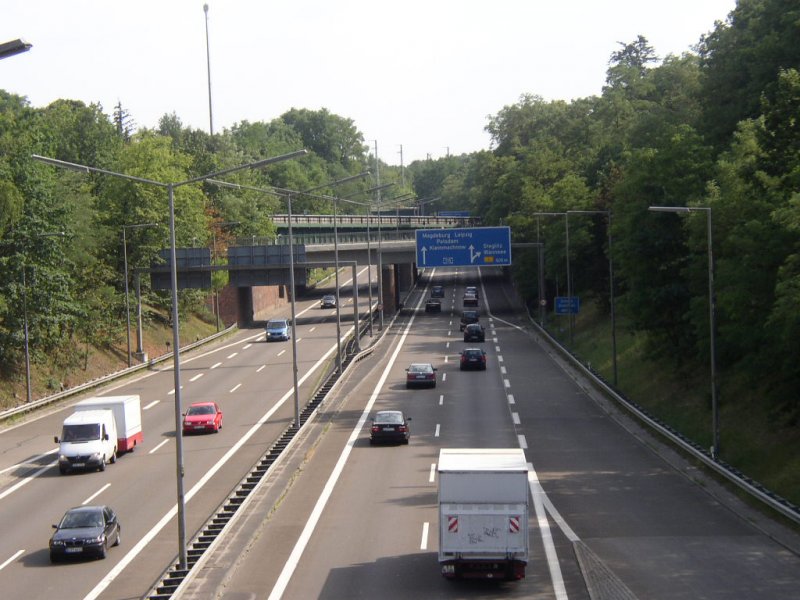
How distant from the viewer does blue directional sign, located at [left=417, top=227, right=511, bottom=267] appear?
83812 mm

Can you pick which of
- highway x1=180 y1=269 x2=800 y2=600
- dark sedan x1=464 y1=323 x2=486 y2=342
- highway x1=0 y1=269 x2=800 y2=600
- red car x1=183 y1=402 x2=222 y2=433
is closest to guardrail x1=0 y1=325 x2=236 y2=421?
highway x1=0 y1=269 x2=800 y2=600

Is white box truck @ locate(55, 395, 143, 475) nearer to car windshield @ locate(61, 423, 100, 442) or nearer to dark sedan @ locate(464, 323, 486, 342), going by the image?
car windshield @ locate(61, 423, 100, 442)

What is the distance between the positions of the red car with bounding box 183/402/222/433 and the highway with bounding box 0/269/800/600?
0.54 meters

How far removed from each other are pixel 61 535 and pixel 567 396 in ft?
118

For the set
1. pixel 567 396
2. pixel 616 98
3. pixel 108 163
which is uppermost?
pixel 616 98

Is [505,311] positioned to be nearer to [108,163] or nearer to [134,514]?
[108,163]

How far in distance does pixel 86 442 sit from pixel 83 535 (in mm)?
13615

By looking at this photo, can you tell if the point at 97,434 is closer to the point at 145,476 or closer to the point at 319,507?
the point at 145,476

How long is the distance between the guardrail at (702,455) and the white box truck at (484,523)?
914cm

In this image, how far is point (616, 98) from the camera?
14362 centimetres

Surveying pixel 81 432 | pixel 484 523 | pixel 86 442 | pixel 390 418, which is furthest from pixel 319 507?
pixel 81 432

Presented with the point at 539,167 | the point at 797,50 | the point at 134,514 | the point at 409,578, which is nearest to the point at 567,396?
the point at 797,50

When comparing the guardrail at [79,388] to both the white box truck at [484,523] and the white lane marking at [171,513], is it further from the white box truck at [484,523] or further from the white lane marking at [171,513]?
the white box truck at [484,523]

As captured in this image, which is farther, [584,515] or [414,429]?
[414,429]
